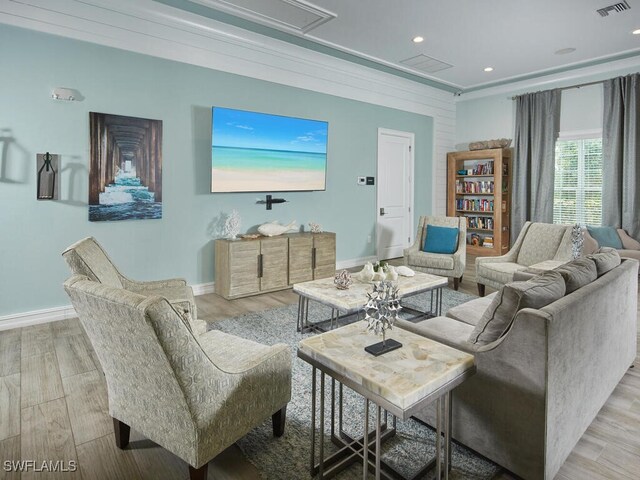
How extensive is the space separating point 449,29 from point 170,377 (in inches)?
194

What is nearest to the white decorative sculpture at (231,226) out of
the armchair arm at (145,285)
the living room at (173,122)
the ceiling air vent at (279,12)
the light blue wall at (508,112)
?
the living room at (173,122)

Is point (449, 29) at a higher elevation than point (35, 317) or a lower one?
higher

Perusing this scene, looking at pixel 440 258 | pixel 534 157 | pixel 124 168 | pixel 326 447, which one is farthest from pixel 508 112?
pixel 326 447

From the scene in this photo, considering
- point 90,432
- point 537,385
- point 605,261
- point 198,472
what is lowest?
point 90,432

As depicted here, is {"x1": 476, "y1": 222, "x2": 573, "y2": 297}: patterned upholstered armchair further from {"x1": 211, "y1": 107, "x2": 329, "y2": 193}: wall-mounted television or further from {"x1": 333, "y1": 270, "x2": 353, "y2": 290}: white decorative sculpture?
{"x1": 211, "y1": 107, "x2": 329, "y2": 193}: wall-mounted television

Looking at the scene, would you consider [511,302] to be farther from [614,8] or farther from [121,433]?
A: [614,8]

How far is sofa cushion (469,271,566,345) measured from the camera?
69.3 inches

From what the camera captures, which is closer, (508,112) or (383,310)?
(383,310)

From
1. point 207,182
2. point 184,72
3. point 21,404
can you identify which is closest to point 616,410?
point 21,404

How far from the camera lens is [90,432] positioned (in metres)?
2.08

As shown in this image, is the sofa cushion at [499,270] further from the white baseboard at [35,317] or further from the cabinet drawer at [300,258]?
the white baseboard at [35,317]

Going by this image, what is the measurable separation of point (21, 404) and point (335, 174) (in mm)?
4540

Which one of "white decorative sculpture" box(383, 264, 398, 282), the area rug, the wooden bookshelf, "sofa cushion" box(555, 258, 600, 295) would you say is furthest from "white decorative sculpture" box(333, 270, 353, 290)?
the wooden bookshelf

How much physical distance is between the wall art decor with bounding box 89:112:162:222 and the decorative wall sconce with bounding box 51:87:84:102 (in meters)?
0.17
